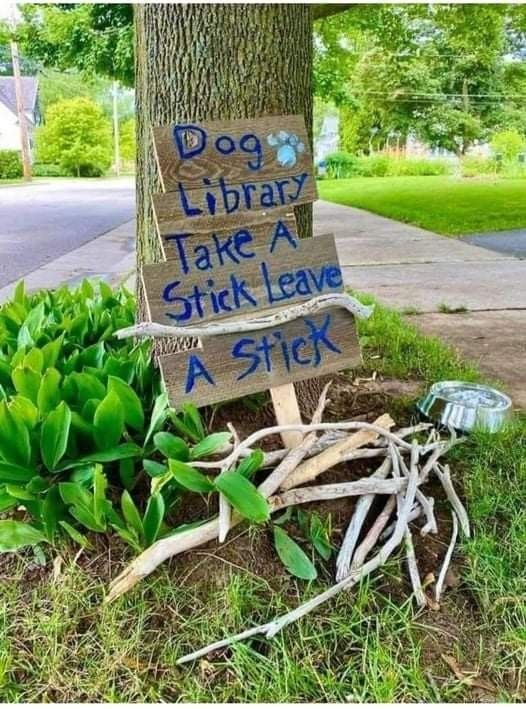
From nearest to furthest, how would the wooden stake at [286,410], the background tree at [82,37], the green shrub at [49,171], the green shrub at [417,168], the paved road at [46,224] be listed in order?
1. the wooden stake at [286,410]
2. the paved road at [46,224]
3. the background tree at [82,37]
4. the green shrub at [417,168]
5. the green shrub at [49,171]

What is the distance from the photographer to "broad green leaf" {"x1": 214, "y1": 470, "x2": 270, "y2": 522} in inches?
58.4

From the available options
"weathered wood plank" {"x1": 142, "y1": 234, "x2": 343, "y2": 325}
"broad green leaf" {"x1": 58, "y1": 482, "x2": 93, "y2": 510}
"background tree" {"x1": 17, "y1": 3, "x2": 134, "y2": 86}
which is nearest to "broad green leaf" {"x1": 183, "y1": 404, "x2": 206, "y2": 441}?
"weathered wood plank" {"x1": 142, "y1": 234, "x2": 343, "y2": 325}

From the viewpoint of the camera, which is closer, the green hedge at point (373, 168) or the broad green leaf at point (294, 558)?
the broad green leaf at point (294, 558)

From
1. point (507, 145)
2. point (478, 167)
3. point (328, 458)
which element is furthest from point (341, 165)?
point (328, 458)

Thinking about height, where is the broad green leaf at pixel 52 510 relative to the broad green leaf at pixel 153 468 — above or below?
below

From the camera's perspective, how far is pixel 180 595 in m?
1.56

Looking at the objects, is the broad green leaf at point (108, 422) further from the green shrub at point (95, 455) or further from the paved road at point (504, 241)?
the paved road at point (504, 241)

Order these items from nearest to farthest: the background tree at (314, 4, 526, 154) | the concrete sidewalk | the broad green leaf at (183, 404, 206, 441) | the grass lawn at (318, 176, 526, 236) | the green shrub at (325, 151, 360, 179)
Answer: the broad green leaf at (183, 404, 206, 441) < the concrete sidewalk < the grass lawn at (318, 176, 526, 236) < the background tree at (314, 4, 526, 154) < the green shrub at (325, 151, 360, 179)

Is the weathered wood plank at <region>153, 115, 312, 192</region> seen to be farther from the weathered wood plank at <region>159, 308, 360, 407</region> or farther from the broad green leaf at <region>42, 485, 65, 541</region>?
the broad green leaf at <region>42, 485, 65, 541</region>

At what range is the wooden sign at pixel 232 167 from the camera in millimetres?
1721

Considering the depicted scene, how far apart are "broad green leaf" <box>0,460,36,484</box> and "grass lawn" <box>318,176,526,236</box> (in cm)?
858

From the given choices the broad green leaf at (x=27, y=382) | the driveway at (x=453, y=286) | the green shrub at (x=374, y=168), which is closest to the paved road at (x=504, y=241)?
the driveway at (x=453, y=286)

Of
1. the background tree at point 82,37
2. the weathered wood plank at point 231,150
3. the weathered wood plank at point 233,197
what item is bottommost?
the weathered wood plank at point 233,197

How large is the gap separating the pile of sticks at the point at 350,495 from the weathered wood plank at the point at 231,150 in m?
0.69
